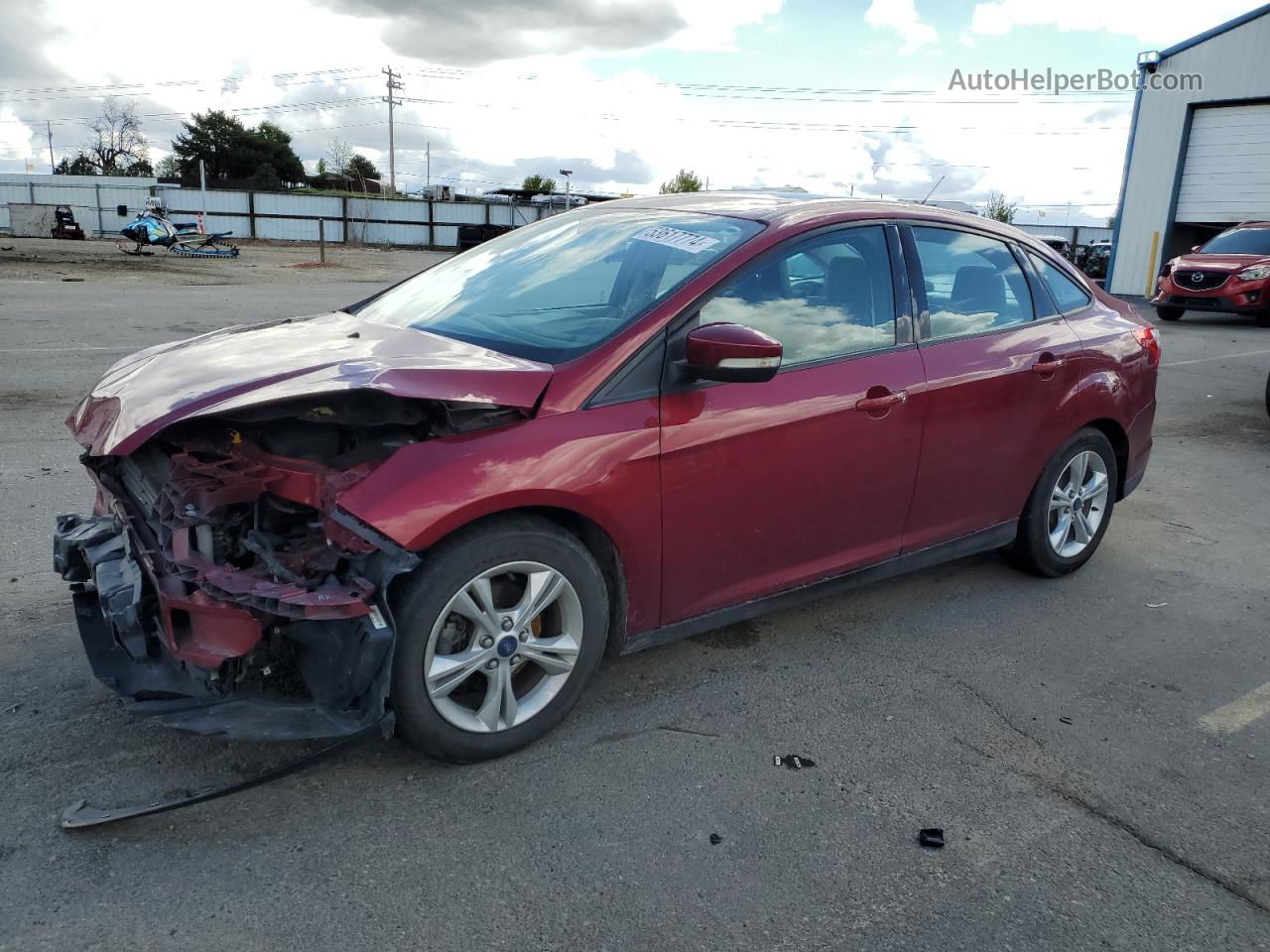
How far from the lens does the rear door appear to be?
12.8ft

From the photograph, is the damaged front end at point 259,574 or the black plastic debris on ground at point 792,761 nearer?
the damaged front end at point 259,574

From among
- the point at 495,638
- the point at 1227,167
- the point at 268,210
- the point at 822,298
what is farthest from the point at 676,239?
the point at 268,210

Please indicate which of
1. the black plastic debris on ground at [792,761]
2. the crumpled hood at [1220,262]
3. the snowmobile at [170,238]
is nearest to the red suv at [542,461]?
the black plastic debris on ground at [792,761]

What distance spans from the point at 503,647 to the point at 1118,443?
345cm

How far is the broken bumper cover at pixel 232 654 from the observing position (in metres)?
2.60

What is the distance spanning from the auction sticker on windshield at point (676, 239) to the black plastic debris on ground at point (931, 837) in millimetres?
2014

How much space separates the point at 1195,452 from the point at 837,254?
532 centimetres

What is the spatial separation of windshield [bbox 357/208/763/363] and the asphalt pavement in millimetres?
1290

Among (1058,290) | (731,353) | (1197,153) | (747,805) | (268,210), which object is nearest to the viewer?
(747,805)

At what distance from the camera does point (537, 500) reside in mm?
2865

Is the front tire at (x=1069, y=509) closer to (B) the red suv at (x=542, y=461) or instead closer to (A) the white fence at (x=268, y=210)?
(B) the red suv at (x=542, y=461)

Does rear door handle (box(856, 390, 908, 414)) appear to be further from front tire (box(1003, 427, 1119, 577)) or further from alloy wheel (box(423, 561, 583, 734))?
alloy wheel (box(423, 561, 583, 734))

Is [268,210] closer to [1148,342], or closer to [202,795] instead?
[1148,342]

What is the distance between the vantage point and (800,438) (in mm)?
3410
